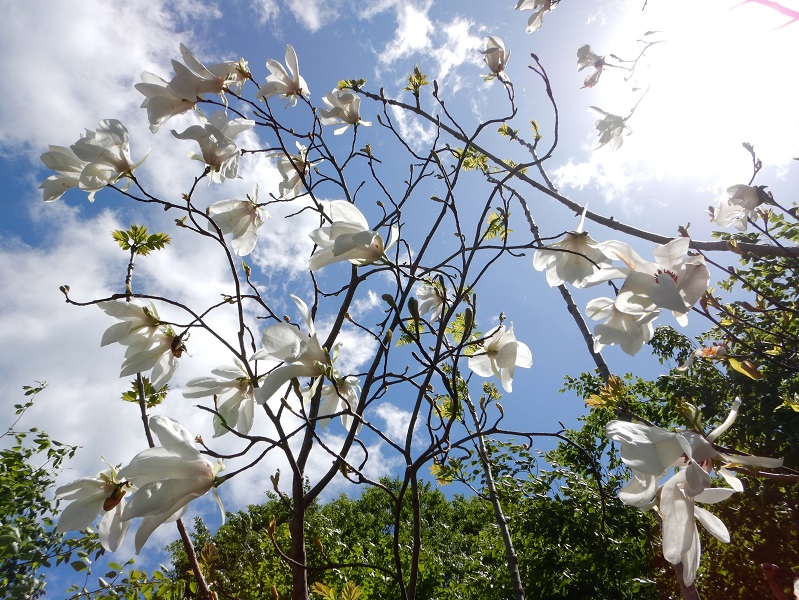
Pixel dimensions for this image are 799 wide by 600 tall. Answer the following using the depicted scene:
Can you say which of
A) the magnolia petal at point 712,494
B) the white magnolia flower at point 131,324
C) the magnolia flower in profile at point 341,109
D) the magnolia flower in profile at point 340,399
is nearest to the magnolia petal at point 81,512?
the white magnolia flower at point 131,324

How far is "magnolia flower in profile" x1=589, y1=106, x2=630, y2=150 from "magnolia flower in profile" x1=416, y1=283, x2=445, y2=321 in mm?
925

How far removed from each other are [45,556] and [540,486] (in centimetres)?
362

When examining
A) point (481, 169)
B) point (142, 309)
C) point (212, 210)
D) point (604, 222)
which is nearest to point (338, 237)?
point (142, 309)

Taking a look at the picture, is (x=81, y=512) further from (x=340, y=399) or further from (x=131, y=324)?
(x=340, y=399)

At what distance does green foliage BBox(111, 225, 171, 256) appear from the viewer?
1.05m

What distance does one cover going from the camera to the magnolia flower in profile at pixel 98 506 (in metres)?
0.68

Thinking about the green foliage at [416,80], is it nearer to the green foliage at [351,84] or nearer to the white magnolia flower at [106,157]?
the green foliage at [351,84]

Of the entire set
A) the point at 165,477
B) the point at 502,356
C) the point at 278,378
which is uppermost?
the point at 502,356

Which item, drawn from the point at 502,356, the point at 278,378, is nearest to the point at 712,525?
the point at 502,356

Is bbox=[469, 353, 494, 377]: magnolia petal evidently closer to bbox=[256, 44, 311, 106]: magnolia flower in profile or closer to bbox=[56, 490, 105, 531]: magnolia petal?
bbox=[56, 490, 105, 531]: magnolia petal

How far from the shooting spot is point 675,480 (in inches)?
21.3

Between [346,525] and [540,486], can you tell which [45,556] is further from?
[346,525]

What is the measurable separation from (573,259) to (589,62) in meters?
1.22

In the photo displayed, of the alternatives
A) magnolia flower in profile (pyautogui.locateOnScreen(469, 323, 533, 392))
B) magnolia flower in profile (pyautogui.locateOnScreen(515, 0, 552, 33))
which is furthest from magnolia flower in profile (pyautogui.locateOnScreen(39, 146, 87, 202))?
magnolia flower in profile (pyautogui.locateOnScreen(515, 0, 552, 33))
